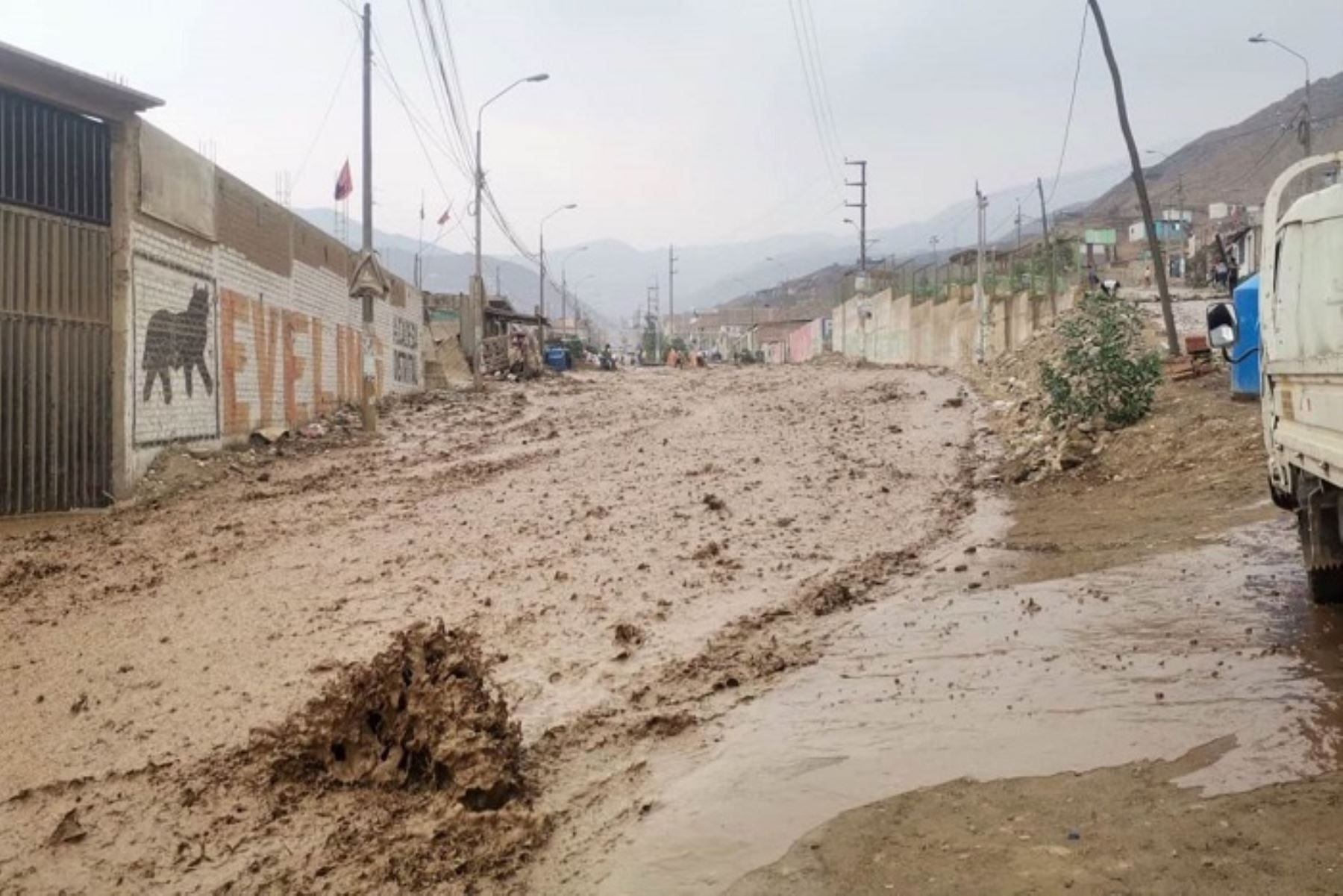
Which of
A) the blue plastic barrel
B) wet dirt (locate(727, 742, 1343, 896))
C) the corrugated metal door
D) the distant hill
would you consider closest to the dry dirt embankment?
wet dirt (locate(727, 742, 1343, 896))

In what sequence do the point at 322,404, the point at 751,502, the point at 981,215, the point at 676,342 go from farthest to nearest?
1. the point at 676,342
2. the point at 981,215
3. the point at 322,404
4. the point at 751,502

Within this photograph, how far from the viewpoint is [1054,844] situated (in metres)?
3.06

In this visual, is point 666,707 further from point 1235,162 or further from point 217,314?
point 1235,162

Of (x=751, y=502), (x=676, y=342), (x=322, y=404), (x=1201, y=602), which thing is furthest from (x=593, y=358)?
(x=1201, y=602)

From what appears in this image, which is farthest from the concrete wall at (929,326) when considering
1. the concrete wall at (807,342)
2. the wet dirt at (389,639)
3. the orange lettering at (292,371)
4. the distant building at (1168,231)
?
the orange lettering at (292,371)

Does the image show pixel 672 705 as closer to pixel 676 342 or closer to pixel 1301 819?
pixel 1301 819

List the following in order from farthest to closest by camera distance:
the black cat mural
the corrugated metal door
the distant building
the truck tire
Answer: the distant building, the black cat mural, the corrugated metal door, the truck tire

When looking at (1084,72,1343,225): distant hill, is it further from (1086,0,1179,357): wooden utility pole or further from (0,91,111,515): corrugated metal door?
(0,91,111,515): corrugated metal door

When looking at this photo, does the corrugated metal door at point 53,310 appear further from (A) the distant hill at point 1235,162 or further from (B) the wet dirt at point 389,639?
(A) the distant hill at point 1235,162

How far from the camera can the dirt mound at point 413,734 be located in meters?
3.67

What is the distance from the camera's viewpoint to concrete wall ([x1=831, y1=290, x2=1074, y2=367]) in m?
29.9

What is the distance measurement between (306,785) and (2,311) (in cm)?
789

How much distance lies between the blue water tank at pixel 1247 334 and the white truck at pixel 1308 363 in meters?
2.87

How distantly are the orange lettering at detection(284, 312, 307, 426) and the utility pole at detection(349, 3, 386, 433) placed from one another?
3.37ft
